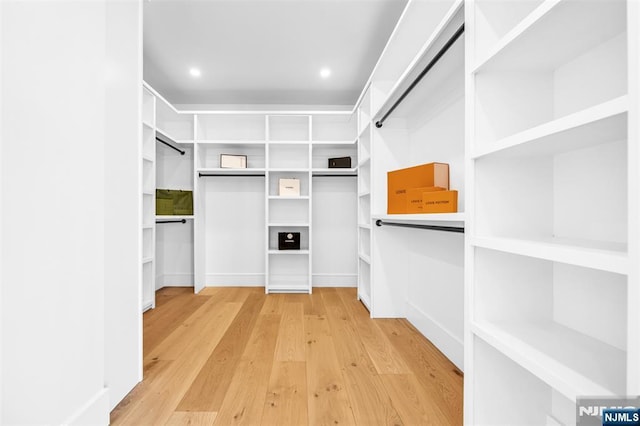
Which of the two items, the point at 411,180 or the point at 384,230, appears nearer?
the point at 411,180

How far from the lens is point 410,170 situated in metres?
1.90

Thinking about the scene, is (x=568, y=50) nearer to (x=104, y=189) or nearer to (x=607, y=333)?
(x=607, y=333)

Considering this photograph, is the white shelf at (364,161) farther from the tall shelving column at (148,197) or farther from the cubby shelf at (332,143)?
the tall shelving column at (148,197)

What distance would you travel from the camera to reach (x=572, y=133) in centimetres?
73

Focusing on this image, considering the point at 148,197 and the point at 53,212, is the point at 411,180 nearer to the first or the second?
the point at 53,212

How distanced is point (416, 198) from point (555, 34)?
1.04 m

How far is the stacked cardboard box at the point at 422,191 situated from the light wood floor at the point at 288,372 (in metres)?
0.88

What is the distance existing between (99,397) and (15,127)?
1.03m

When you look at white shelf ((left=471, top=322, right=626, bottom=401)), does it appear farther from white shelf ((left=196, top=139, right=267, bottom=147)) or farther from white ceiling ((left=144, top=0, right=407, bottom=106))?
white shelf ((left=196, top=139, right=267, bottom=147))

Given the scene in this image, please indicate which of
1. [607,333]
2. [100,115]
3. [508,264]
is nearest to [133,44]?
[100,115]

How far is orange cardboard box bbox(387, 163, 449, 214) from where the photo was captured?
5.65 ft

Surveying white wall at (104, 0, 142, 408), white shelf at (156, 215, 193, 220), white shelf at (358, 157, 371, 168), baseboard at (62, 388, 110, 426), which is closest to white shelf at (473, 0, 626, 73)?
white wall at (104, 0, 142, 408)

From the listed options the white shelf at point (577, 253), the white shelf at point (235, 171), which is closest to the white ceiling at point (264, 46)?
the white shelf at point (235, 171)

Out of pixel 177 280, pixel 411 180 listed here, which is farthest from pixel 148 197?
pixel 411 180
